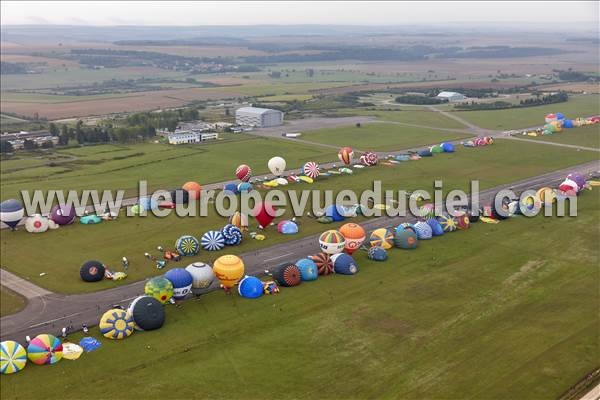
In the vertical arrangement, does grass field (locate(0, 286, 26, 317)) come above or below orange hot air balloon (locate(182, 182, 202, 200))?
below

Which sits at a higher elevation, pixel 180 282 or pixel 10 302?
pixel 180 282

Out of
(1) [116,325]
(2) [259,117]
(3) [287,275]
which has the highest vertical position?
(2) [259,117]

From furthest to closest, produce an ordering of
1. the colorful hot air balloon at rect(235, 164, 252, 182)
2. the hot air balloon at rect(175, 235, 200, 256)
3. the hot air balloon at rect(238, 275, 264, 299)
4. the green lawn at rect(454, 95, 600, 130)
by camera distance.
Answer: the green lawn at rect(454, 95, 600, 130) < the colorful hot air balloon at rect(235, 164, 252, 182) < the hot air balloon at rect(175, 235, 200, 256) < the hot air balloon at rect(238, 275, 264, 299)

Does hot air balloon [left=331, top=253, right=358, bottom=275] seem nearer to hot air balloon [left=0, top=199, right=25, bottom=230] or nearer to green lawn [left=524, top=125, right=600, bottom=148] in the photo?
hot air balloon [left=0, top=199, right=25, bottom=230]

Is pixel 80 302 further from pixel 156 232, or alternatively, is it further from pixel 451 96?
pixel 451 96

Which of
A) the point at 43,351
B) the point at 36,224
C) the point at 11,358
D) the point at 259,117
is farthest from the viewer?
the point at 259,117

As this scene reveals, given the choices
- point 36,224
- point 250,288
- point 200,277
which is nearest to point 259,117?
point 36,224

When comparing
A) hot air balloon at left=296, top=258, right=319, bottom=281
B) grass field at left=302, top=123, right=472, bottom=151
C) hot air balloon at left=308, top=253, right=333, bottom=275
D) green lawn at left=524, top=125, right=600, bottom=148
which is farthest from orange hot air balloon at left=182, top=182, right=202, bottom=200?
green lawn at left=524, top=125, right=600, bottom=148

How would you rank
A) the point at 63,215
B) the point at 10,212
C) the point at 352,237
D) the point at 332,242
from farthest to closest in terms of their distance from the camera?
the point at 63,215 < the point at 10,212 < the point at 352,237 < the point at 332,242
